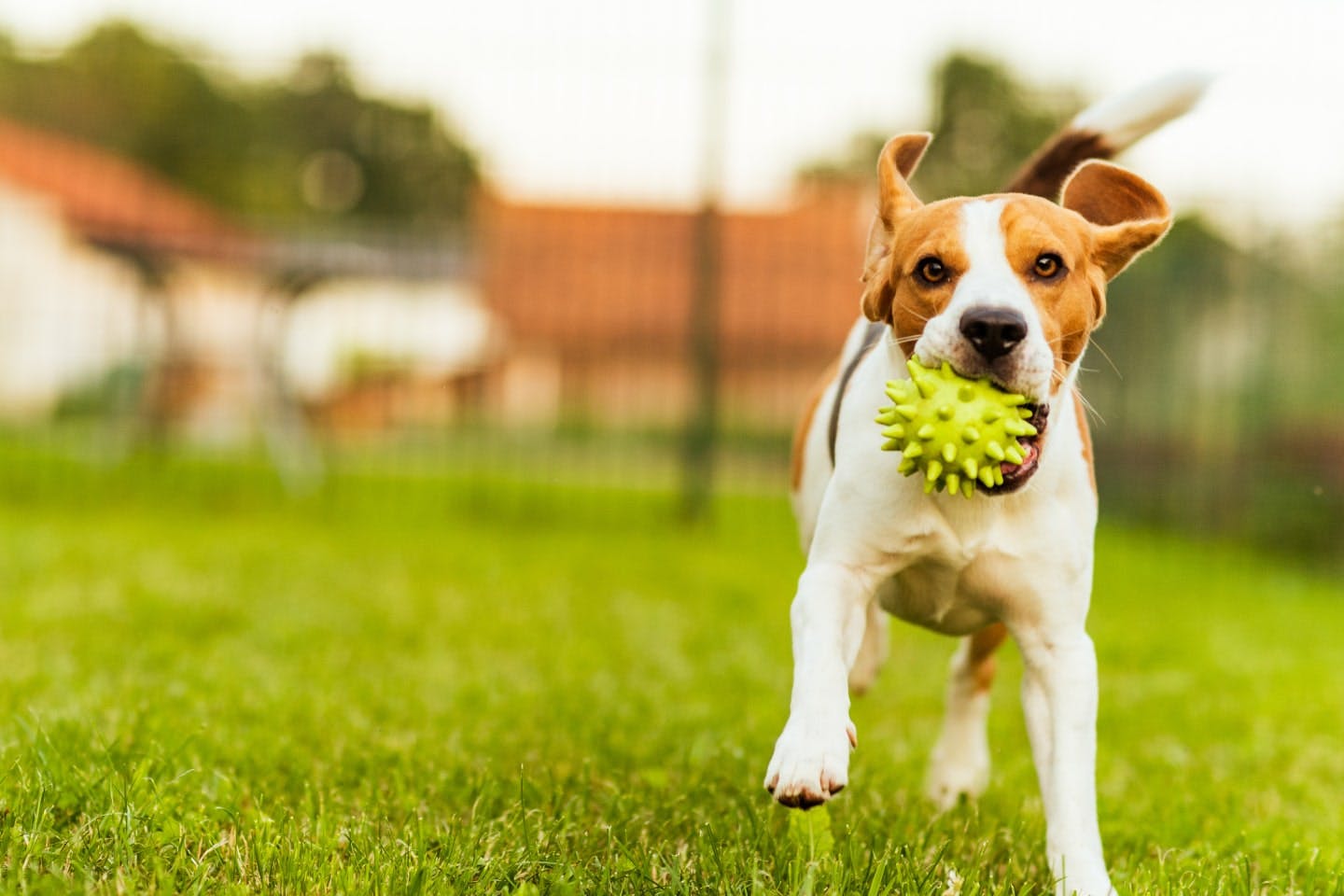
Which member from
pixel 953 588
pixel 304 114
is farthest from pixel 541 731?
pixel 304 114

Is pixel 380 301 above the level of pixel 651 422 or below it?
above

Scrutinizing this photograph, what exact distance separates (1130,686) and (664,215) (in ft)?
16.6

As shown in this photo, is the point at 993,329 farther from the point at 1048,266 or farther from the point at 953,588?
the point at 953,588

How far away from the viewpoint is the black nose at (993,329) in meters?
2.03

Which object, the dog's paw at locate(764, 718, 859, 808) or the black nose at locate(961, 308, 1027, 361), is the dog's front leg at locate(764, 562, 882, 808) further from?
the black nose at locate(961, 308, 1027, 361)

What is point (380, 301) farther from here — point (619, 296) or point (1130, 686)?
point (1130, 686)

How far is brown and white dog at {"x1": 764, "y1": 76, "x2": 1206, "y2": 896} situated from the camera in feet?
6.81

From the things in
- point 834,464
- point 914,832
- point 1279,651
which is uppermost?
point 834,464

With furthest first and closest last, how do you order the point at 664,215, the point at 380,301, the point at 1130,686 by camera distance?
the point at 380,301 < the point at 664,215 < the point at 1130,686

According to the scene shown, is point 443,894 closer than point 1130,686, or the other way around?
point 443,894

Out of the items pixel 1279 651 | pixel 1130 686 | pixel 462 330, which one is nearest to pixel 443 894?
pixel 1130 686

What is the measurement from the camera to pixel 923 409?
209 centimetres

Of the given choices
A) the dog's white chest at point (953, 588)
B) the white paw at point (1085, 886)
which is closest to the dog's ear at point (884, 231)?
the dog's white chest at point (953, 588)

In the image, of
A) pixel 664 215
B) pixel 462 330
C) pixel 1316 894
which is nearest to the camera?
pixel 1316 894
